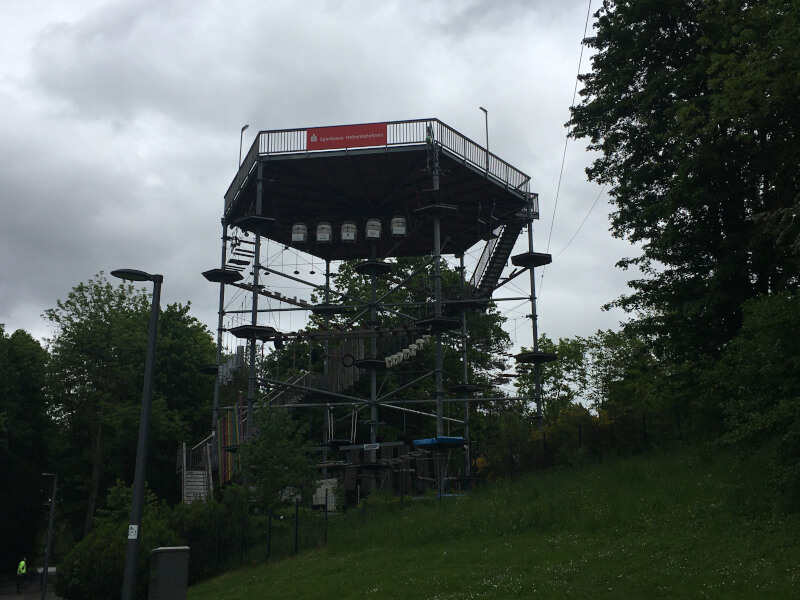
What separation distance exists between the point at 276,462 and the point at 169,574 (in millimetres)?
15743

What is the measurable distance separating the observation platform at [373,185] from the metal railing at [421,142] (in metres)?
0.05

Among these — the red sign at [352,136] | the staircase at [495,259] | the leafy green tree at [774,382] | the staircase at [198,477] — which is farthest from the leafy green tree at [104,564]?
the staircase at [495,259]

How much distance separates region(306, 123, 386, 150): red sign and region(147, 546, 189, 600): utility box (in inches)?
984

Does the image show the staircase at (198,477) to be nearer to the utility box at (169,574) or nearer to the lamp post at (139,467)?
the lamp post at (139,467)

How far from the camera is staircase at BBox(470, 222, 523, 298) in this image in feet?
141

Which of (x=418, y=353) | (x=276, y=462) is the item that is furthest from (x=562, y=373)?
(x=276, y=462)

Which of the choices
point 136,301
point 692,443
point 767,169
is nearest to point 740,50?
point 767,169

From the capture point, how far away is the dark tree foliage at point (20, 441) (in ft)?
178

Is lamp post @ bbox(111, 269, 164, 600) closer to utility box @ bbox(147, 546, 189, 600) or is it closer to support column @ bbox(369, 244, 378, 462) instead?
utility box @ bbox(147, 546, 189, 600)

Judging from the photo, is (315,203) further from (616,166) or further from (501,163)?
(616,166)

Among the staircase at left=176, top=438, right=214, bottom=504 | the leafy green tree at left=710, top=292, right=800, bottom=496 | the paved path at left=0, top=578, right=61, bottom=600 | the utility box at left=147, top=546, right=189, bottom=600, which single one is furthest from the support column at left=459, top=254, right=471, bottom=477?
the paved path at left=0, top=578, right=61, bottom=600

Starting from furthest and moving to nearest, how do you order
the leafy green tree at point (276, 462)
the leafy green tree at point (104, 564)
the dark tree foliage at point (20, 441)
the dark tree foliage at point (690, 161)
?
the dark tree foliage at point (20, 441), the leafy green tree at point (276, 462), the leafy green tree at point (104, 564), the dark tree foliage at point (690, 161)

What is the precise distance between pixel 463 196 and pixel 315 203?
25.3 feet

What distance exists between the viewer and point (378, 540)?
25.7 meters
